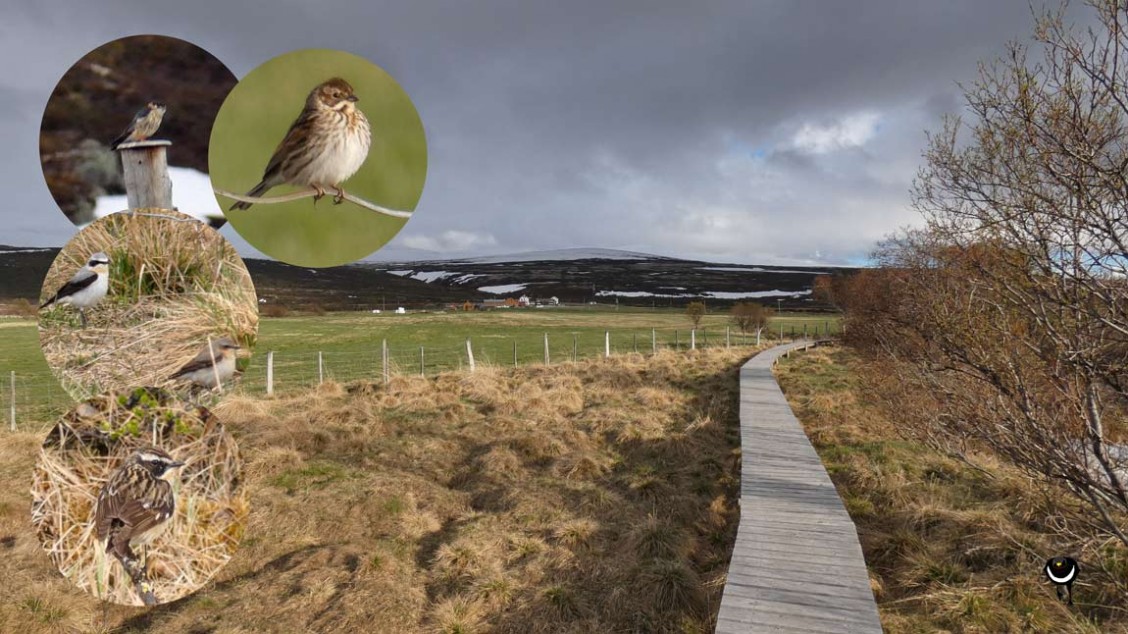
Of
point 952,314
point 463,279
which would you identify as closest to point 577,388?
point 952,314

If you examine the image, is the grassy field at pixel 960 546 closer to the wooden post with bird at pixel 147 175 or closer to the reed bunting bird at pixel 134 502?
the reed bunting bird at pixel 134 502

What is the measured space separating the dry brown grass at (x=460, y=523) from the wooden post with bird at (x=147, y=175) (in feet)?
4.09

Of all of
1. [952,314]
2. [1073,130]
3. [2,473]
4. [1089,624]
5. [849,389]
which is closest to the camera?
[1073,130]

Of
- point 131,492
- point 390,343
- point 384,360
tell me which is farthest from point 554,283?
point 131,492

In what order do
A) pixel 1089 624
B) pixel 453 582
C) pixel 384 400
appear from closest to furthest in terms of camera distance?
1. pixel 1089 624
2. pixel 453 582
3. pixel 384 400

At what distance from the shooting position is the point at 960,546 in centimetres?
774

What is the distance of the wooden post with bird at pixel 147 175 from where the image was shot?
148 centimetres

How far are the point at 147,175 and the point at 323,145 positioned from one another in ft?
1.95

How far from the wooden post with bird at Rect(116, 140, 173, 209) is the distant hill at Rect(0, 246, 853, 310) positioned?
245 feet

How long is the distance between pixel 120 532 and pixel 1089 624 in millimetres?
8061

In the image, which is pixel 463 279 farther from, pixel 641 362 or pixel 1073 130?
pixel 1073 130

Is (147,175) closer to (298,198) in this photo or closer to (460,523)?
(298,198)

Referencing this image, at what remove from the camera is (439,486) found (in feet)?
34.4

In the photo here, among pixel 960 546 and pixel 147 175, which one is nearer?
pixel 147 175
